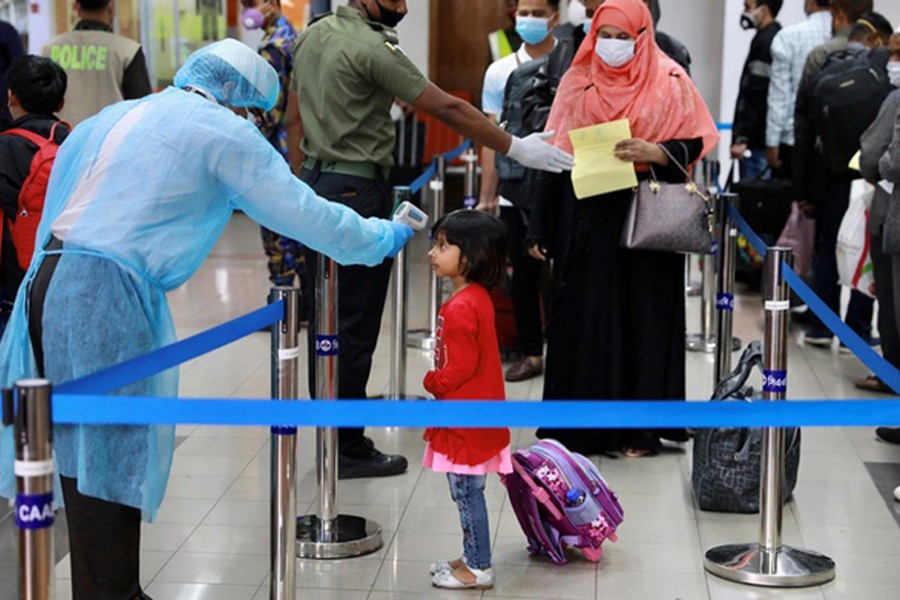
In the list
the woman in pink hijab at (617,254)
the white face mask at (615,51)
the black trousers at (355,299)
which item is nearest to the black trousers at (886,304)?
the woman in pink hijab at (617,254)

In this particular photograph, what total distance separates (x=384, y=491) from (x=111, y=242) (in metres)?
2.18

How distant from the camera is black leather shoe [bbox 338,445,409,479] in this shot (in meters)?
5.46

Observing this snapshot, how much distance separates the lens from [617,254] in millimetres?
5660

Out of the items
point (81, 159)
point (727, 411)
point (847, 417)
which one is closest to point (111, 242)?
point (81, 159)

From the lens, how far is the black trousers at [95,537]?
3.53m

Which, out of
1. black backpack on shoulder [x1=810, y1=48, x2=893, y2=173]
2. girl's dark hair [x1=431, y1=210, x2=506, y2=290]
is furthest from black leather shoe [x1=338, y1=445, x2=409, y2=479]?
black backpack on shoulder [x1=810, y1=48, x2=893, y2=173]

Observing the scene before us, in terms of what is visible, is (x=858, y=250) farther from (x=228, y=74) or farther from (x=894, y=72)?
(x=228, y=74)

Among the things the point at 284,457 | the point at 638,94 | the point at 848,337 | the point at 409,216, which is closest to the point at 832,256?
the point at 638,94

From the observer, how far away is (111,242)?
3.37 meters

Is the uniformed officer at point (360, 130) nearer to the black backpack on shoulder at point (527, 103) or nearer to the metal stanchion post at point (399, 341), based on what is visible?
the black backpack on shoulder at point (527, 103)

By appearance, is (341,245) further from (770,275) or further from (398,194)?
(398,194)

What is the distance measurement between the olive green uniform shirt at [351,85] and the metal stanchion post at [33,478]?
2.56m

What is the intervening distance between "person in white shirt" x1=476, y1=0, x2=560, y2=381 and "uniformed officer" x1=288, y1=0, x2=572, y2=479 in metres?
1.72

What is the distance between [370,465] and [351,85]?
4.67 feet
